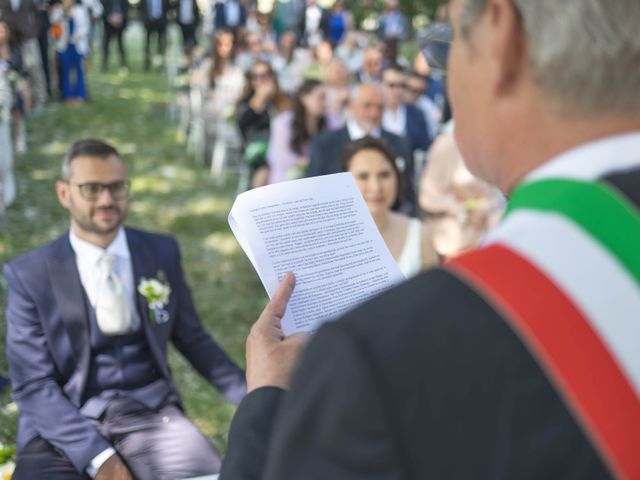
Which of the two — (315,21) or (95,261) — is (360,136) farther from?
(315,21)

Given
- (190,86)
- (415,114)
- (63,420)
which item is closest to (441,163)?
(415,114)

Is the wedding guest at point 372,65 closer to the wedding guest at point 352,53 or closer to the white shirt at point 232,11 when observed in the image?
the wedding guest at point 352,53

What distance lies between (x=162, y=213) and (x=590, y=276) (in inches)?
297

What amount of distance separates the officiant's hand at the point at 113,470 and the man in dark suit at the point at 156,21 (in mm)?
15767

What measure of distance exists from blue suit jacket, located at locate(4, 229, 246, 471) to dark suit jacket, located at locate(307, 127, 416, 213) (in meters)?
2.50

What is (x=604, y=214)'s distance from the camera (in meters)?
0.79

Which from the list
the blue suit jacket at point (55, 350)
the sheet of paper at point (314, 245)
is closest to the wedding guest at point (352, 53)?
the blue suit jacket at point (55, 350)

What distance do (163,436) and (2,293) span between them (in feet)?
11.1

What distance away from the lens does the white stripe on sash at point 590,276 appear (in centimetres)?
76

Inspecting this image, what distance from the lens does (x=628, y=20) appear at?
816 mm

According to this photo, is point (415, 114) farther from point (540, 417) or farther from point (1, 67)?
point (540, 417)

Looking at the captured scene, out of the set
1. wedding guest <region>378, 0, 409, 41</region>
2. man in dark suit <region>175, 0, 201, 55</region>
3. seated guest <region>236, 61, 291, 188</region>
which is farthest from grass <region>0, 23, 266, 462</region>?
wedding guest <region>378, 0, 409, 41</region>

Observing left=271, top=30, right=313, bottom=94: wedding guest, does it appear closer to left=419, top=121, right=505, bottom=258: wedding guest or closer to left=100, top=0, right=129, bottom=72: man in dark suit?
left=100, top=0, right=129, bottom=72: man in dark suit

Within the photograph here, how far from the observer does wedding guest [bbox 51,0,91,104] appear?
12.9 meters
